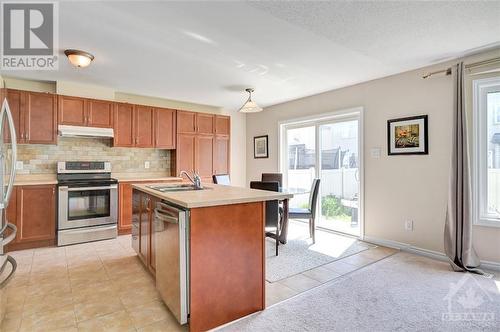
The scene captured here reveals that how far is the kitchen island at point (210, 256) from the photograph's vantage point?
1715 mm

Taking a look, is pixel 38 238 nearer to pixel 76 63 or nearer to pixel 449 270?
pixel 76 63

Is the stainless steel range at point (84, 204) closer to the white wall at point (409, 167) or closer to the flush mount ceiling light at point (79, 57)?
the flush mount ceiling light at point (79, 57)

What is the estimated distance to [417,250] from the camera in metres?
3.28

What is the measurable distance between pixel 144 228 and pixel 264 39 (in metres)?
2.24

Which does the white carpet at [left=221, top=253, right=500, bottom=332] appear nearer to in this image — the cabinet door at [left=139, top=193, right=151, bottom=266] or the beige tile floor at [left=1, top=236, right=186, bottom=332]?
the beige tile floor at [left=1, top=236, right=186, bottom=332]

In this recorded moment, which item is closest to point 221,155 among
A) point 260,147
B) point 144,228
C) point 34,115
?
point 260,147

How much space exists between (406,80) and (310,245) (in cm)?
250

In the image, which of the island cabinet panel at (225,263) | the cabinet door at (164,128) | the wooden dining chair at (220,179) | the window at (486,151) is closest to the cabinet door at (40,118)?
the cabinet door at (164,128)

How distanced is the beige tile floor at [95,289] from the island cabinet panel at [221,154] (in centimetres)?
237

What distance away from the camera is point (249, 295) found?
1.97 meters

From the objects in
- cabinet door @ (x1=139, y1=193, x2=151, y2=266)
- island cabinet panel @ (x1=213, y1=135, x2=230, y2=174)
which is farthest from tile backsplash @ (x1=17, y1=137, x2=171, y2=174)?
cabinet door @ (x1=139, y1=193, x2=151, y2=266)

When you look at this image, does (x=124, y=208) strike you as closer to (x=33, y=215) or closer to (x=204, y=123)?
(x=33, y=215)

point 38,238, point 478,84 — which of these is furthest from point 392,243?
point 38,238

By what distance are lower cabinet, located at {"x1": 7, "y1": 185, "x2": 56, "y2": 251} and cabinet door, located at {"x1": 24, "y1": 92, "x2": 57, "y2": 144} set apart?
704 millimetres
